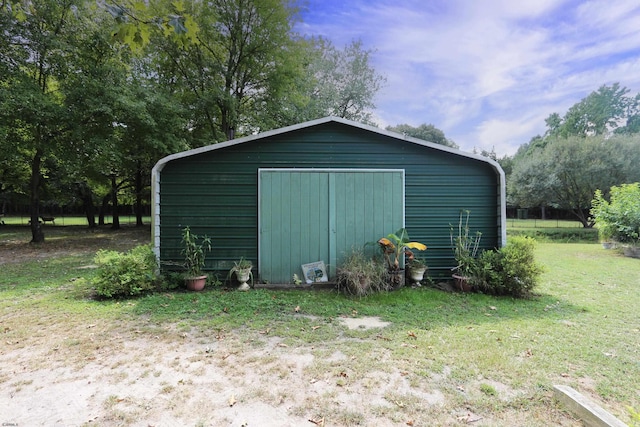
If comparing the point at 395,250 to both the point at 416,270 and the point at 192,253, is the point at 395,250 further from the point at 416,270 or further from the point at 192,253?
the point at 192,253

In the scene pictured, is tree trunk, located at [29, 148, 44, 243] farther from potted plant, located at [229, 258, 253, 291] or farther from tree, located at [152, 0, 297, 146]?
potted plant, located at [229, 258, 253, 291]

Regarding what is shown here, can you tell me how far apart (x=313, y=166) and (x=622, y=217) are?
442 inches

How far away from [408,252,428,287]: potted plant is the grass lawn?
0.47 meters

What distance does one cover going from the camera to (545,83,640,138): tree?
105ft

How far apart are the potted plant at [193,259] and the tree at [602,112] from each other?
38.5 meters

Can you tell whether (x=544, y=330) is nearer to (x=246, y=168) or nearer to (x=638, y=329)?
(x=638, y=329)

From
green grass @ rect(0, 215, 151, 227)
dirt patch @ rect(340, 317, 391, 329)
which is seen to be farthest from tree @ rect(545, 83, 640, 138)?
green grass @ rect(0, 215, 151, 227)

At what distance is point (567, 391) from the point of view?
222cm

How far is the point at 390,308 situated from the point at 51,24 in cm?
1354

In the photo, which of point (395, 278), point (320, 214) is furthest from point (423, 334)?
point (320, 214)

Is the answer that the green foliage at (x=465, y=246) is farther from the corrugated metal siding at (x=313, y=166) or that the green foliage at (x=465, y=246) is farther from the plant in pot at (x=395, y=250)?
the plant in pot at (x=395, y=250)

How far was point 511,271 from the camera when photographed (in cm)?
499

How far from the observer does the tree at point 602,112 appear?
31859mm

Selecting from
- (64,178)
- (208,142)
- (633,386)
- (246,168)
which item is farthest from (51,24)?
(633,386)
